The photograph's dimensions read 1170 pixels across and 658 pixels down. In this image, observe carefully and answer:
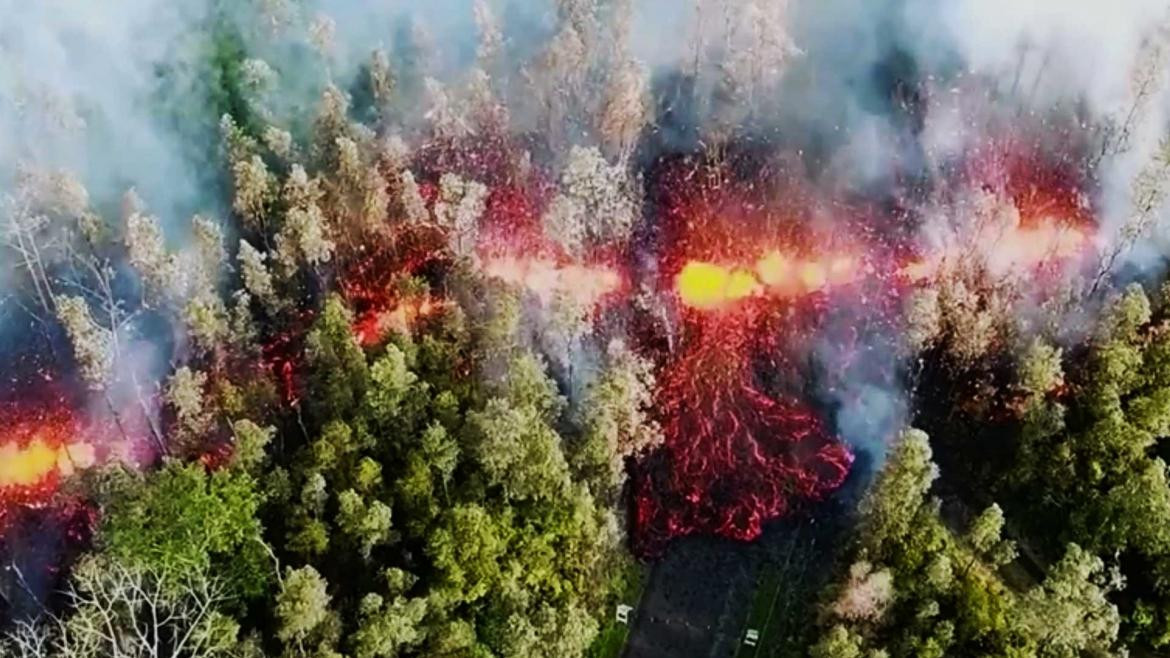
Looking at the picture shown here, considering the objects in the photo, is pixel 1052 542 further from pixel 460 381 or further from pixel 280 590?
pixel 280 590

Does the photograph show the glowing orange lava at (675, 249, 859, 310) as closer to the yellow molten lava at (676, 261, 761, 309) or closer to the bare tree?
the yellow molten lava at (676, 261, 761, 309)

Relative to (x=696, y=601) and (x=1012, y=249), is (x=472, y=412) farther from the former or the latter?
(x=1012, y=249)

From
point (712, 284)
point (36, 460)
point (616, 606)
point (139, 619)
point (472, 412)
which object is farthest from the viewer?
point (712, 284)

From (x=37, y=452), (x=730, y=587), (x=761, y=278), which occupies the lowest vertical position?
(x=37, y=452)

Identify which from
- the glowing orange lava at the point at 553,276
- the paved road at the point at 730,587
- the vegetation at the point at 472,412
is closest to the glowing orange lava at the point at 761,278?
the vegetation at the point at 472,412

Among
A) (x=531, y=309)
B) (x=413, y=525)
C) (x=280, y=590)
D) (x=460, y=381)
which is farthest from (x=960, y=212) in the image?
(x=280, y=590)

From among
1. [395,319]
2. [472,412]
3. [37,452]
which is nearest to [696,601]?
[472,412]
